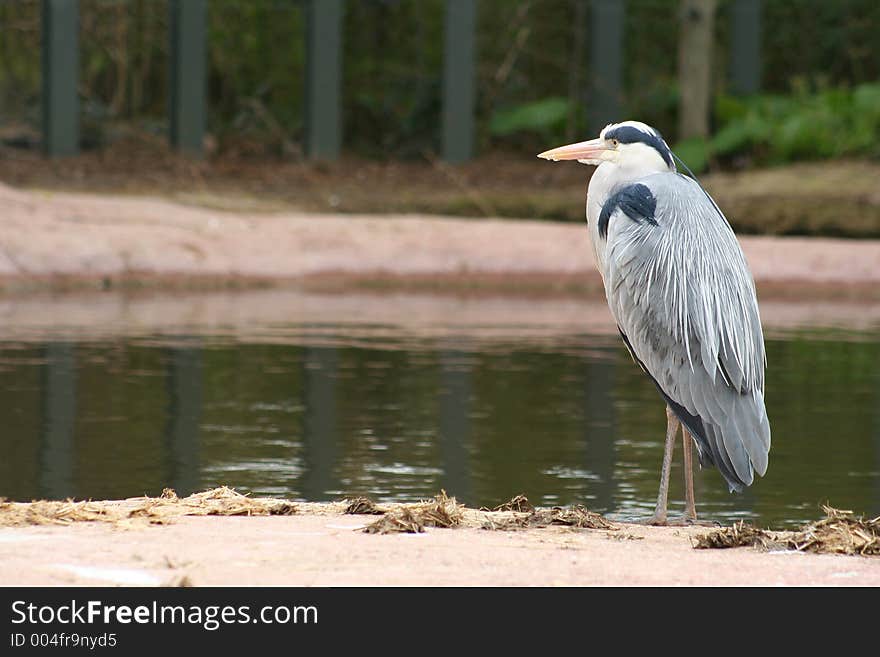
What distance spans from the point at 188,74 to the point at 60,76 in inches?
61.2

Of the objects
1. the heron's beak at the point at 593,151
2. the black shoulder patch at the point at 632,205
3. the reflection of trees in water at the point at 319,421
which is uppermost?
the heron's beak at the point at 593,151

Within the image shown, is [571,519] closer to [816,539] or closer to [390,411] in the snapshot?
[816,539]

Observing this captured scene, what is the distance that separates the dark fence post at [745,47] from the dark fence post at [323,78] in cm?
542

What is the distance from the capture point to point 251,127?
2555 centimetres

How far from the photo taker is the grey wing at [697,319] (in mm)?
6055

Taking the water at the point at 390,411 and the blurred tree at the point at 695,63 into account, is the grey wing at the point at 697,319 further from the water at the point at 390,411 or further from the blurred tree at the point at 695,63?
the blurred tree at the point at 695,63

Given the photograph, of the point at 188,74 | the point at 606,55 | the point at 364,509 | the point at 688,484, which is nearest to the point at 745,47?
the point at 606,55

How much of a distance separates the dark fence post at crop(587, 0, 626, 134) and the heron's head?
669 inches

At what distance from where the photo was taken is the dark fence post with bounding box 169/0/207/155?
22328mm

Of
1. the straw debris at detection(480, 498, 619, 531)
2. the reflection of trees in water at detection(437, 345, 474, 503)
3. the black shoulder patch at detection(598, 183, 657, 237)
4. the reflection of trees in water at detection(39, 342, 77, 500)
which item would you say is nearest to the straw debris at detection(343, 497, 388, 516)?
the straw debris at detection(480, 498, 619, 531)

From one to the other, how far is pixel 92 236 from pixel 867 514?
402 inches

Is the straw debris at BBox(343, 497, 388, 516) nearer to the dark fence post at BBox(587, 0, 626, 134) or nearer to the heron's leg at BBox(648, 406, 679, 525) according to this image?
the heron's leg at BBox(648, 406, 679, 525)

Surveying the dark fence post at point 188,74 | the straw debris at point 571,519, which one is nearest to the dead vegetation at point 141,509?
the straw debris at point 571,519

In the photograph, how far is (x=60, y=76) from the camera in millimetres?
21953
